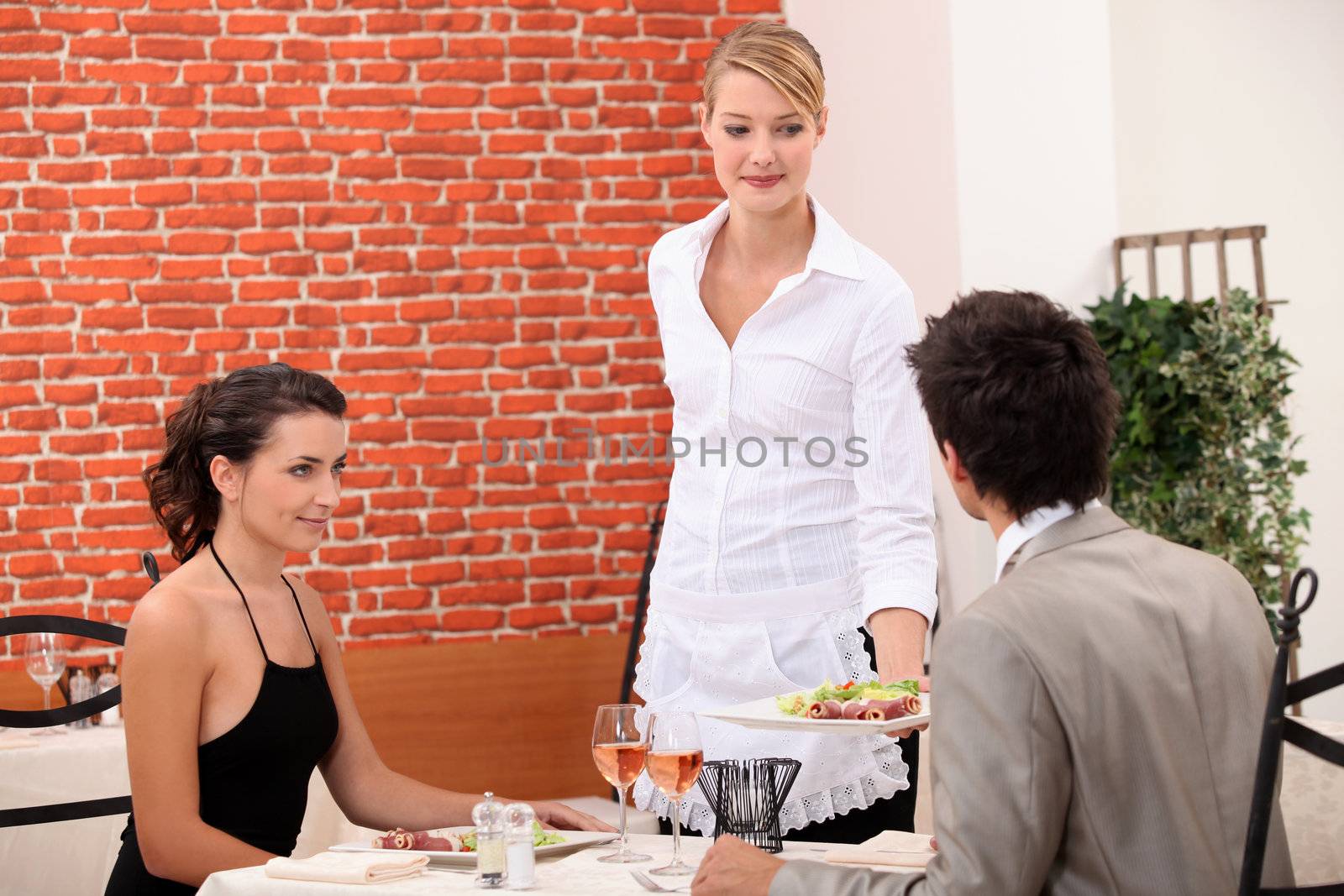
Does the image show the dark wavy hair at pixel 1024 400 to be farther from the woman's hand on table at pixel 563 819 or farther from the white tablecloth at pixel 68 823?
the white tablecloth at pixel 68 823

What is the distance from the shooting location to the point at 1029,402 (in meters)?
1.25

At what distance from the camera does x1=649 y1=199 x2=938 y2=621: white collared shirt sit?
6.03 ft

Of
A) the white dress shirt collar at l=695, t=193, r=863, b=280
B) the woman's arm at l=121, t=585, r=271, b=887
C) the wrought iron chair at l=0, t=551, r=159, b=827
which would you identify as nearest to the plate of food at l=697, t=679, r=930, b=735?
the white dress shirt collar at l=695, t=193, r=863, b=280

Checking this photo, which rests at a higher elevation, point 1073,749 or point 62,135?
point 62,135

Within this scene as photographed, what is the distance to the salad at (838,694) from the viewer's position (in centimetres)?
152

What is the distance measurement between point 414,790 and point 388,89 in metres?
3.31

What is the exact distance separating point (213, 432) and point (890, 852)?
1.09m

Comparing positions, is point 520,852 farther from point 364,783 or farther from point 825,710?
point 364,783

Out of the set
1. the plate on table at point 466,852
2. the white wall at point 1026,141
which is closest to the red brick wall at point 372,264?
the white wall at point 1026,141

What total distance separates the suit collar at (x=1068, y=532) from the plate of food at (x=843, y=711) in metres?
0.24

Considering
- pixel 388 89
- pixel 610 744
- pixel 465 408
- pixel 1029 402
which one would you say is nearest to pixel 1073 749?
pixel 1029 402

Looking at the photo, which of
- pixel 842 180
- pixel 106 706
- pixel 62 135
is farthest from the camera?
pixel 842 180

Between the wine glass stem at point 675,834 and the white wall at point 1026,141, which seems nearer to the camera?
the wine glass stem at point 675,834

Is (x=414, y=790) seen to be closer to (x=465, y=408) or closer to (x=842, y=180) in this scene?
(x=465, y=408)
